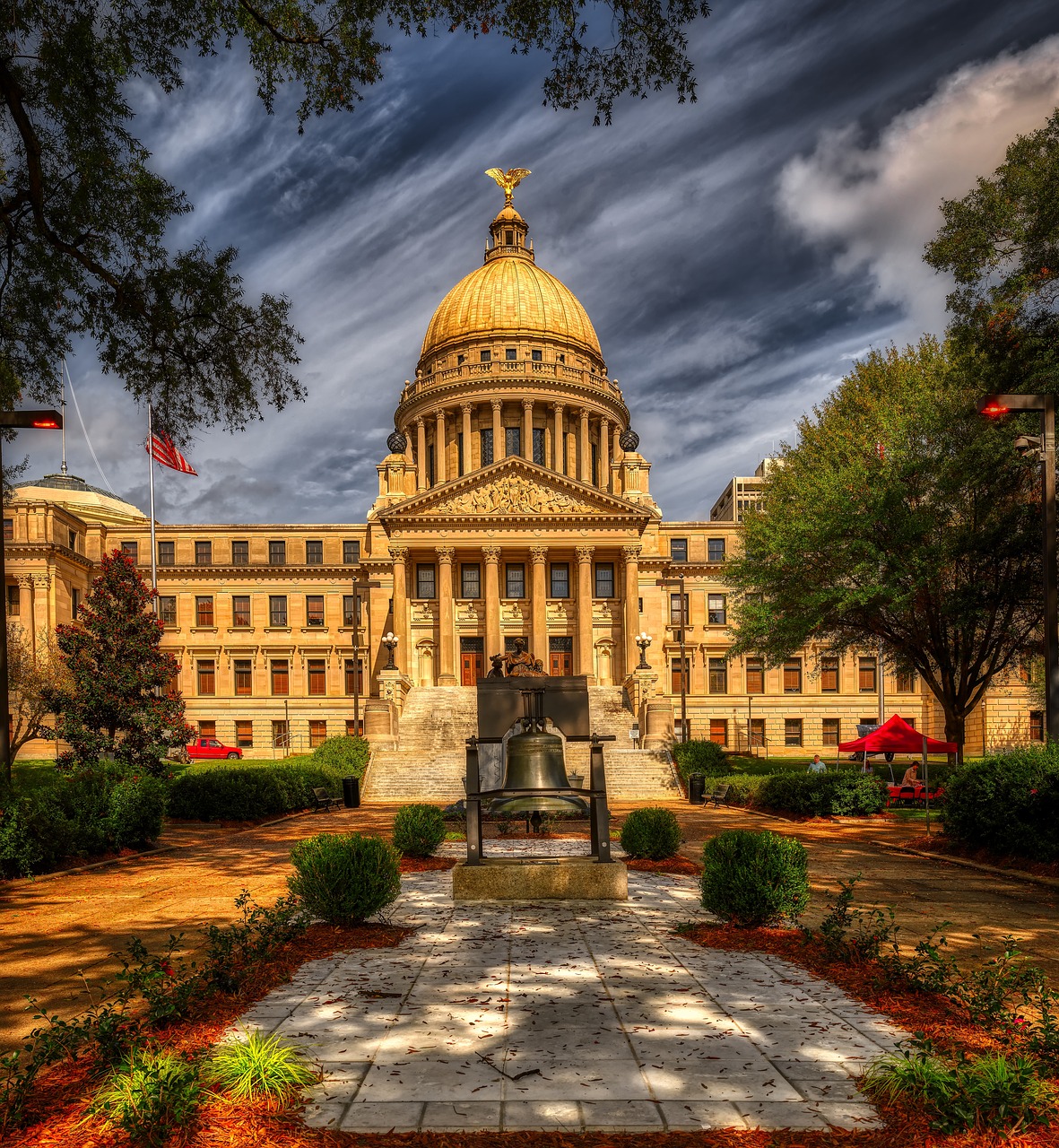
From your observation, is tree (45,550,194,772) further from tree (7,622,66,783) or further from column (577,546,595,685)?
column (577,546,595,685)

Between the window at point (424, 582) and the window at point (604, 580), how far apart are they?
11164 mm

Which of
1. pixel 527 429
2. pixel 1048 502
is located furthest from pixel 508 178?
pixel 1048 502

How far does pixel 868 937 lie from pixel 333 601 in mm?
63401

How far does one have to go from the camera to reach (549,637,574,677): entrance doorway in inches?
2266

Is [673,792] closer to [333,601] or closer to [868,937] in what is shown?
[868,937]

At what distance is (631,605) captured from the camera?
56438 millimetres

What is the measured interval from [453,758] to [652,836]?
2625 centimetres

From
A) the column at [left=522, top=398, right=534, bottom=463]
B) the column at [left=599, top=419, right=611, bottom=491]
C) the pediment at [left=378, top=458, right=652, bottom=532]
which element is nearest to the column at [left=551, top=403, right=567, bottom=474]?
the column at [left=522, top=398, right=534, bottom=463]

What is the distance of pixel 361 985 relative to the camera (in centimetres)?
751

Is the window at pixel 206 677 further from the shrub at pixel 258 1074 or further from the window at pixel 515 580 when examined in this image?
the shrub at pixel 258 1074

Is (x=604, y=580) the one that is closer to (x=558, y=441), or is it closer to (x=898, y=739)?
(x=558, y=441)

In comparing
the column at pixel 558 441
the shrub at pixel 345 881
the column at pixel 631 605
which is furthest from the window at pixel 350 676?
the shrub at pixel 345 881

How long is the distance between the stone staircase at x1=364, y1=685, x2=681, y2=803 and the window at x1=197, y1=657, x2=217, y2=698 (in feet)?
78.9

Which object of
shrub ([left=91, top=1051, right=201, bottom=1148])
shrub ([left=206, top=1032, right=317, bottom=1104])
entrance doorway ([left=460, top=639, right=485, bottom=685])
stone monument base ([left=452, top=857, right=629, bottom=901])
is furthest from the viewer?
entrance doorway ([left=460, top=639, right=485, bottom=685])
